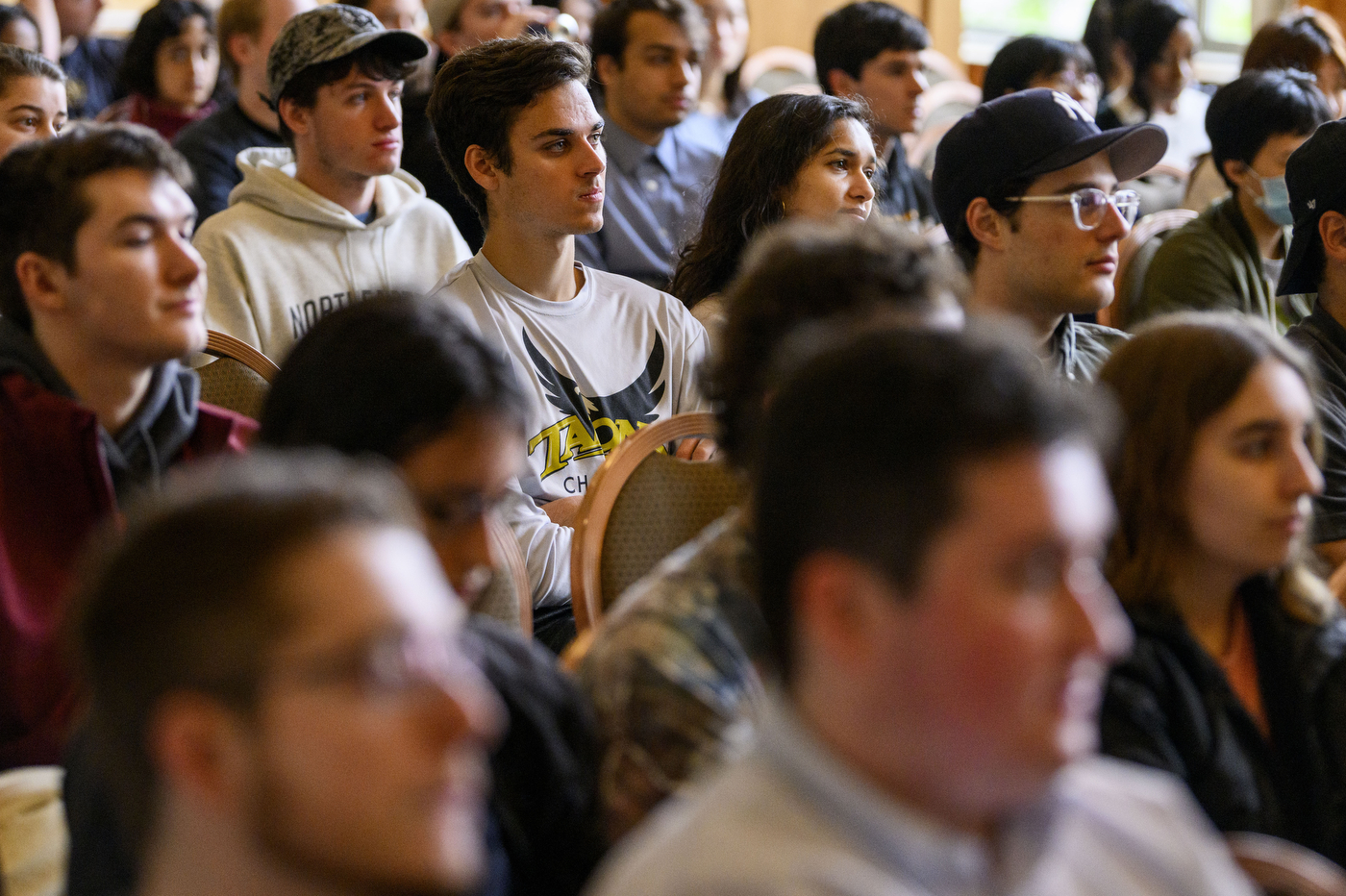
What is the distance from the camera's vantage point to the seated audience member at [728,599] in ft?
3.40

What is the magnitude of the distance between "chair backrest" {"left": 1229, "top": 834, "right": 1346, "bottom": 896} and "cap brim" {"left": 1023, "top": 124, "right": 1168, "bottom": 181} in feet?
5.02

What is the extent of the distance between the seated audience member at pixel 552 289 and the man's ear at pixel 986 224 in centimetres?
52

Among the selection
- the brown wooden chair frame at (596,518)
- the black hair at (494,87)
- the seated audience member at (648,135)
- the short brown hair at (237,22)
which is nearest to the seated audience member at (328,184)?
the black hair at (494,87)

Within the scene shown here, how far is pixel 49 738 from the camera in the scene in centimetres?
141

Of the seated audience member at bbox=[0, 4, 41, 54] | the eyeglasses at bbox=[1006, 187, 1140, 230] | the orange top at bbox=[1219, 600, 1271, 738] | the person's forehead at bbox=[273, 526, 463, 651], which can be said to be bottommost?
the orange top at bbox=[1219, 600, 1271, 738]

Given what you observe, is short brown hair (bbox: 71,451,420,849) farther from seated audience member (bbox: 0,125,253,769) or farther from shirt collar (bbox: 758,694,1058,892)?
seated audience member (bbox: 0,125,253,769)

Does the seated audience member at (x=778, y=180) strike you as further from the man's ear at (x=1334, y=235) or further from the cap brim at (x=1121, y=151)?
the man's ear at (x=1334, y=235)

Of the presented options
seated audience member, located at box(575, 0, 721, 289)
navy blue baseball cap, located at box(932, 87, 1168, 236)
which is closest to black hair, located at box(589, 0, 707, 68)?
seated audience member, located at box(575, 0, 721, 289)

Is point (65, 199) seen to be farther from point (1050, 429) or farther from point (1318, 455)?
point (1318, 455)

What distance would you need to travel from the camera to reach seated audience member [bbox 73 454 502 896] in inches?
27.0

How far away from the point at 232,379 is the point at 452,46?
242cm

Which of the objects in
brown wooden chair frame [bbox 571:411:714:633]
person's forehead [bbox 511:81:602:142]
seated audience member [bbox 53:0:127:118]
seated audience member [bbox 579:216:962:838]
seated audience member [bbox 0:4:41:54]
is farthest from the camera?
seated audience member [bbox 53:0:127:118]

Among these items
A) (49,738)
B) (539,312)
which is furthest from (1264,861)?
(539,312)

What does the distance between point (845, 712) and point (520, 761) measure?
40 cm
